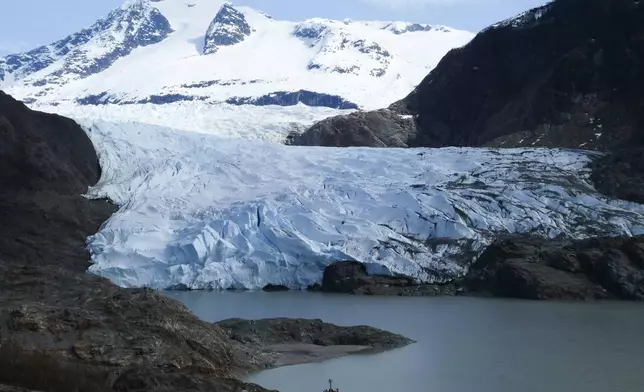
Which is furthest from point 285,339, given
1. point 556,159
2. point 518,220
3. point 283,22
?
point 283,22

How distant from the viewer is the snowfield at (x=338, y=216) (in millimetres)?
26422

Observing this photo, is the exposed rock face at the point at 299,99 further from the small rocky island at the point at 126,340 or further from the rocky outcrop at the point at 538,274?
the small rocky island at the point at 126,340

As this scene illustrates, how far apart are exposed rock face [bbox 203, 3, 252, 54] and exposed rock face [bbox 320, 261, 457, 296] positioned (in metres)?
117

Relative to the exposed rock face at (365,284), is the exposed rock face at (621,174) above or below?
above

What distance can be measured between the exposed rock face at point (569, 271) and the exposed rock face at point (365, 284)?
3.70 feet

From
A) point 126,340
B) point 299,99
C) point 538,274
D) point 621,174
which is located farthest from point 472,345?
point 299,99

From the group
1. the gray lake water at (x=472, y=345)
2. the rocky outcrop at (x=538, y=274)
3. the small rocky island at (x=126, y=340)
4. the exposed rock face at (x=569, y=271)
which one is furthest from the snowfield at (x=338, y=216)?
the small rocky island at (x=126, y=340)

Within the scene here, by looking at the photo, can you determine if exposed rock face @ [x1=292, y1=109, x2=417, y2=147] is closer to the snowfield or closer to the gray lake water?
the snowfield

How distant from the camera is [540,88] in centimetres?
4116

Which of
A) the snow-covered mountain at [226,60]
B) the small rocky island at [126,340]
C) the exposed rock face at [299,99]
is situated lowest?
the small rocky island at [126,340]

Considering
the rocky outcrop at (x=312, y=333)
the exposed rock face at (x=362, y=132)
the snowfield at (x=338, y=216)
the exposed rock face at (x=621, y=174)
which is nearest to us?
the rocky outcrop at (x=312, y=333)

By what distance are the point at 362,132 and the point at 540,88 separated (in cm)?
1058

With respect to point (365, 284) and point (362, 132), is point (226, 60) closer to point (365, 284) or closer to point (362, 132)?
point (362, 132)

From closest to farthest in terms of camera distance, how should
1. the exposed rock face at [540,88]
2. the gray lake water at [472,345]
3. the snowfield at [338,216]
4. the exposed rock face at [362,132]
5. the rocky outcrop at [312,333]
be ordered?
1. the gray lake water at [472,345]
2. the rocky outcrop at [312,333]
3. the snowfield at [338,216]
4. the exposed rock face at [540,88]
5. the exposed rock face at [362,132]
